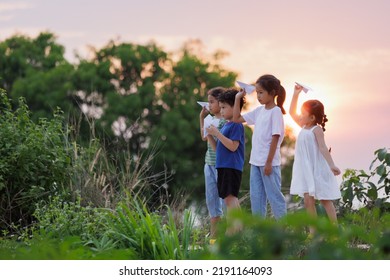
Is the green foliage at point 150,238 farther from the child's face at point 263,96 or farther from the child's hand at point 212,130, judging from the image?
the child's face at point 263,96

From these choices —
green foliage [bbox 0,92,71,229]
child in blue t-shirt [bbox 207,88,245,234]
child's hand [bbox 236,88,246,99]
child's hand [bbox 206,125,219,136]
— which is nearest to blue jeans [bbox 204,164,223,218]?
child in blue t-shirt [bbox 207,88,245,234]

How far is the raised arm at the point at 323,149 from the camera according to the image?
22.1 feet

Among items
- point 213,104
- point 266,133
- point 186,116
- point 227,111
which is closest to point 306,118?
point 266,133

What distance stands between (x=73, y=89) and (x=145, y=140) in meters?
4.16

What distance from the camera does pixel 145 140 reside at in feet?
91.0

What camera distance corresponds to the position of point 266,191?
6.71m

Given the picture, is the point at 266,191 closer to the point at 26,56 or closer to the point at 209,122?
the point at 209,122

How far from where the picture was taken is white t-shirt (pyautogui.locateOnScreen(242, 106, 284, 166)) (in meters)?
6.65

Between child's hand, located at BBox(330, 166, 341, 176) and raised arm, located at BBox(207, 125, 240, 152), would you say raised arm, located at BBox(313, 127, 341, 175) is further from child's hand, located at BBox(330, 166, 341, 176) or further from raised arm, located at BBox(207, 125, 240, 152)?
raised arm, located at BBox(207, 125, 240, 152)

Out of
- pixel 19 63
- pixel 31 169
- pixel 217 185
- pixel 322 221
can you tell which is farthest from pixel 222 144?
pixel 19 63

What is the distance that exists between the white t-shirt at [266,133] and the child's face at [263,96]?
86 mm

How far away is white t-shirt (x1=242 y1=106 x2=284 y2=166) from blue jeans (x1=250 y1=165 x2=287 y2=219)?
8cm

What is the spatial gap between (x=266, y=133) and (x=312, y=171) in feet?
1.84
